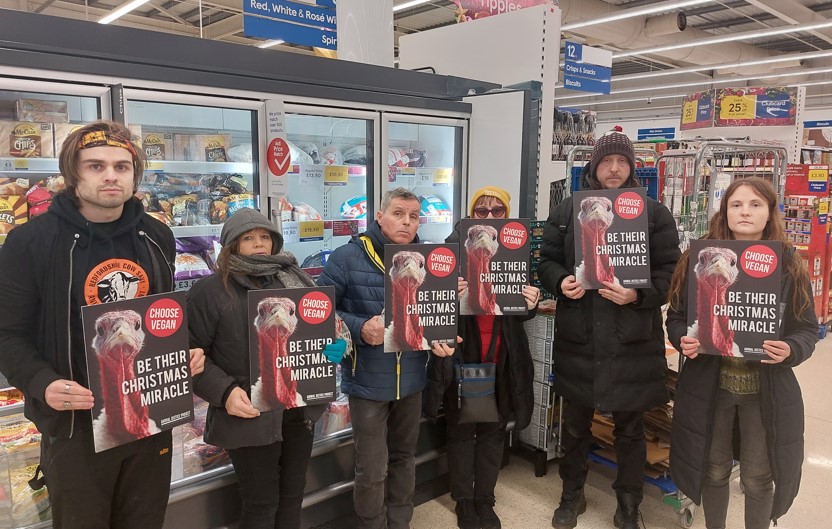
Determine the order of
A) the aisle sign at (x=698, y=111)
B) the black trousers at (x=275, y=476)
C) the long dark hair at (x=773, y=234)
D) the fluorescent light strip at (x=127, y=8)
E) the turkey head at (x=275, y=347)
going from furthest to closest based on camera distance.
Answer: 1. the aisle sign at (x=698, y=111)
2. the fluorescent light strip at (x=127, y=8)
3. the long dark hair at (x=773, y=234)
4. the black trousers at (x=275, y=476)
5. the turkey head at (x=275, y=347)

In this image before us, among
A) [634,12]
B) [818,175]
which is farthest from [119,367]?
[634,12]

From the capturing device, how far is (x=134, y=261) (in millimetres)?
1811

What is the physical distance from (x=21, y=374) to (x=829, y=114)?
23.3m

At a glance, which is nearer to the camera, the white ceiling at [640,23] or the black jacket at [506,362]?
the black jacket at [506,362]

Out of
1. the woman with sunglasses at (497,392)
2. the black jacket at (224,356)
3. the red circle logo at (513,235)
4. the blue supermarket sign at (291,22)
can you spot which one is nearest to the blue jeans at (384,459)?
the woman with sunglasses at (497,392)

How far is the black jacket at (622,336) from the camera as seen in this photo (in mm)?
2760

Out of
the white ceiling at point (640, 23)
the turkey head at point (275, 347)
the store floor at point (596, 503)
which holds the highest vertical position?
the white ceiling at point (640, 23)

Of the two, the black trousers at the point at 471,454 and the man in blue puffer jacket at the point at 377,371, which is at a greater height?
the man in blue puffer jacket at the point at 377,371

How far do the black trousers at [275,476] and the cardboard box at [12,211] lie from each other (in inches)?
48.3

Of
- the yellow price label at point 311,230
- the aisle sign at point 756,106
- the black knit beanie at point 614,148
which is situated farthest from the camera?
the aisle sign at point 756,106

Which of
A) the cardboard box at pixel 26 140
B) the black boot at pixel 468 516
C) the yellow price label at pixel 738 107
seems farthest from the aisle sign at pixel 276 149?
the yellow price label at pixel 738 107

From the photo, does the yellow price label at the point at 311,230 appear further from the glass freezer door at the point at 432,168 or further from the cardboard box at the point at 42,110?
the cardboard box at the point at 42,110

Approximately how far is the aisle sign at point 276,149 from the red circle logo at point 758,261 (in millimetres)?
→ 2009

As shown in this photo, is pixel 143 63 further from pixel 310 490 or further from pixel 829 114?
pixel 829 114
